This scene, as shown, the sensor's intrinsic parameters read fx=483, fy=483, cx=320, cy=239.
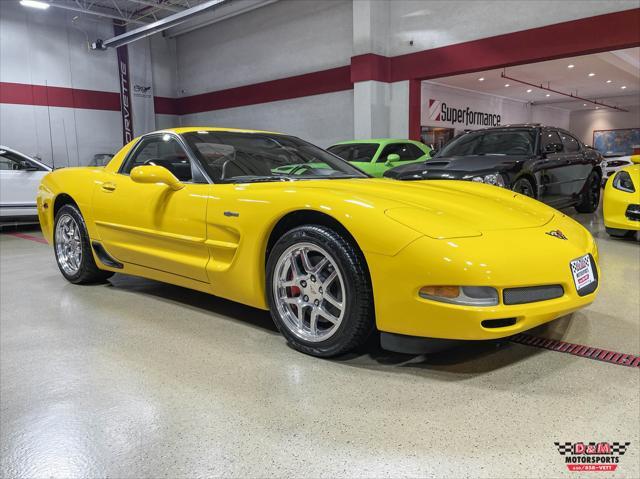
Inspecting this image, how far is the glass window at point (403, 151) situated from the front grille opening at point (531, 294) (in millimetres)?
5751

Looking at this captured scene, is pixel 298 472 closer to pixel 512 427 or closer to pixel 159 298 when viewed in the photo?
pixel 512 427

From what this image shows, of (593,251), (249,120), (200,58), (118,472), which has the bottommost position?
(118,472)

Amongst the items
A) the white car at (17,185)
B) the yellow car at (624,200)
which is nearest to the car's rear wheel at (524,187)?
the yellow car at (624,200)

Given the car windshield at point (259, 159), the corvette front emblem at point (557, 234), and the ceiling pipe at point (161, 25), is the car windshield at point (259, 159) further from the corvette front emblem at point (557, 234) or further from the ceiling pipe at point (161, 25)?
the ceiling pipe at point (161, 25)

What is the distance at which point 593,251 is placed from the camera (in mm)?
2303

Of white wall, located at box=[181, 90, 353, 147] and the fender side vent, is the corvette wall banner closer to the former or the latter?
white wall, located at box=[181, 90, 353, 147]

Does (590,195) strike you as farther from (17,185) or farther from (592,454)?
(17,185)

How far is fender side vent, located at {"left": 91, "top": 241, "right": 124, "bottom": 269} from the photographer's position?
332cm

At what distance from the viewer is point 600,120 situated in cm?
2506

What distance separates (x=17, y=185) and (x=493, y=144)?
6.61m

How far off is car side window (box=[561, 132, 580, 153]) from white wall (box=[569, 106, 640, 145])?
20959 millimetres

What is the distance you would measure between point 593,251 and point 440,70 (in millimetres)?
8478

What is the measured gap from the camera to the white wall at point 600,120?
23781 millimetres

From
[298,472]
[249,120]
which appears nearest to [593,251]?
[298,472]
